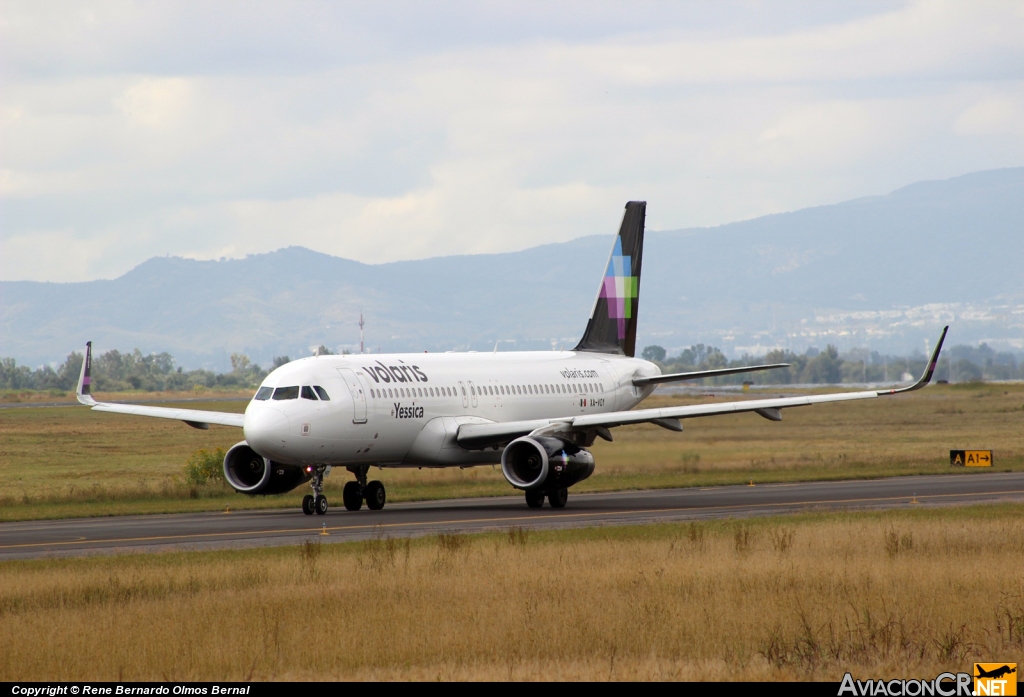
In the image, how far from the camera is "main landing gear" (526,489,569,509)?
3791 cm

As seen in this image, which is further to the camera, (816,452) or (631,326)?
(816,452)

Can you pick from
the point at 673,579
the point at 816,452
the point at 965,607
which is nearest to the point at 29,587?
the point at 673,579

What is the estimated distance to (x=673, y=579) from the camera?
21.3m

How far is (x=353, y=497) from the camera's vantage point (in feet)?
125

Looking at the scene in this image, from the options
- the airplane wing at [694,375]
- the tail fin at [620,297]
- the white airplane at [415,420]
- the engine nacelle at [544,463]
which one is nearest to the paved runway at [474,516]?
the engine nacelle at [544,463]

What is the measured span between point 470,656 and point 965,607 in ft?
22.1

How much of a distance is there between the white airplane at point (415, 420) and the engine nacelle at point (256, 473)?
27mm

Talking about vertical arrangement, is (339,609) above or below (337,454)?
below

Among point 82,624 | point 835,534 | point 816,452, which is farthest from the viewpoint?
point 816,452

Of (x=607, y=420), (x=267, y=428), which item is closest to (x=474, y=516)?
(x=607, y=420)

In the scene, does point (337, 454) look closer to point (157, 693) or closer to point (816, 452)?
point (157, 693)

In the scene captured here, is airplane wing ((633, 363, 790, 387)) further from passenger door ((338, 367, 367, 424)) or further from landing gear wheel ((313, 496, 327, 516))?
landing gear wheel ((313, 496, 327, 516))

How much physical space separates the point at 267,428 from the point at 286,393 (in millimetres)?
1336

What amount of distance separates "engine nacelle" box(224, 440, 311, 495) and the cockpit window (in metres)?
2.99
